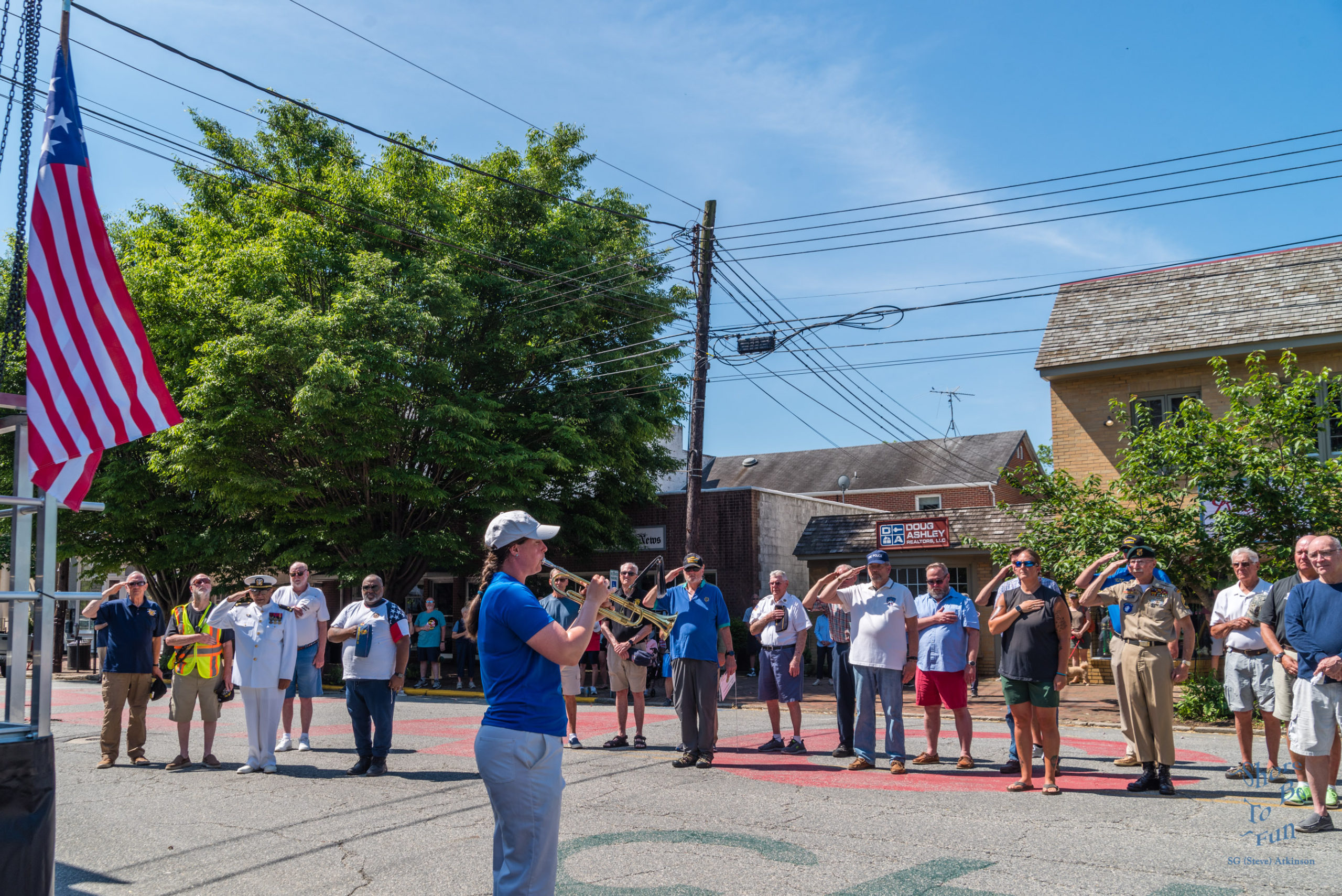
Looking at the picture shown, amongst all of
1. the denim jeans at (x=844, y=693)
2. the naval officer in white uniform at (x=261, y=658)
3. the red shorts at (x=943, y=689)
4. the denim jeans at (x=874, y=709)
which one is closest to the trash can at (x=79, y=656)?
the naval officer in white uniform at (x=261, y=658)

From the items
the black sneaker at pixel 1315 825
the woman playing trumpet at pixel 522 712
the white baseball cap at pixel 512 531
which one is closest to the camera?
the woman playing trumpet at pixel 522 712

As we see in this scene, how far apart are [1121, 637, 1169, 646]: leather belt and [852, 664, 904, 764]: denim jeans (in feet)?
6.40

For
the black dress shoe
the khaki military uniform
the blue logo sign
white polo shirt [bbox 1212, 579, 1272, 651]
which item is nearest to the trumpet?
the khaki military uniform

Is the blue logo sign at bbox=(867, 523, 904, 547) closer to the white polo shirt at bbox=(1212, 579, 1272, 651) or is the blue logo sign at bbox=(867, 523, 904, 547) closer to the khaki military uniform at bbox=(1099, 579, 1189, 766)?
the white polo shirt at bbox=(1212, 579, 1272, 651)

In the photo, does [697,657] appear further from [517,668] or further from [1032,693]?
[517,668]

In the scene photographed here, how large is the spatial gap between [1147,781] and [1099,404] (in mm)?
13904

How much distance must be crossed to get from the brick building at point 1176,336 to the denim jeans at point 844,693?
1141 cm

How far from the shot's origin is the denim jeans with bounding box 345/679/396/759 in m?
9.50

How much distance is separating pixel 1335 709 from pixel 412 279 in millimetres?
19138

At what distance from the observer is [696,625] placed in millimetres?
9969

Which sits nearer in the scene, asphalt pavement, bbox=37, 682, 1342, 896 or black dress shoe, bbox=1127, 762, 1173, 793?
asphalt pavement, bbox=37, 682, 1342, 896

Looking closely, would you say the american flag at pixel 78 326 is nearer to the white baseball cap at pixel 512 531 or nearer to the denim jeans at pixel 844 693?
the white baseball cap at pixel 512 531

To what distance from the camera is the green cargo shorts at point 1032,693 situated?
318 inches

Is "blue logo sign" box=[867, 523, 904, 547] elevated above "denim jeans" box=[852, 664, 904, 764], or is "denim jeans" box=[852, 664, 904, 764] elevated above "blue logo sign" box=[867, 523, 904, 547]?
"blue logo sign" box=[867, 523, 904, 547]
